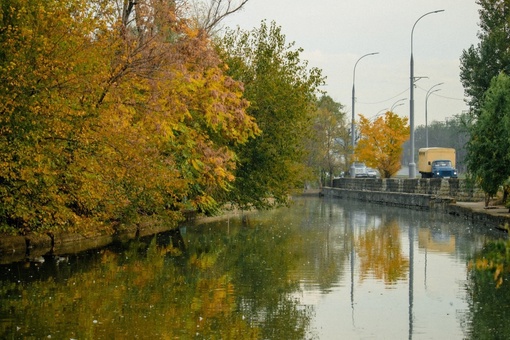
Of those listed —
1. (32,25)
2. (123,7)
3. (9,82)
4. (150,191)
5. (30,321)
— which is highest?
(123,7)

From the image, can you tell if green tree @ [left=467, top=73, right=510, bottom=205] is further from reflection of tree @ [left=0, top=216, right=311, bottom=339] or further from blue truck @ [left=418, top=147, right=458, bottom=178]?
blue truck @ [left=418, top=147, right=458, bottom=178]

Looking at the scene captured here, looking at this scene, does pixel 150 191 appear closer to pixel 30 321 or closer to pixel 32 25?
pixel 32 25

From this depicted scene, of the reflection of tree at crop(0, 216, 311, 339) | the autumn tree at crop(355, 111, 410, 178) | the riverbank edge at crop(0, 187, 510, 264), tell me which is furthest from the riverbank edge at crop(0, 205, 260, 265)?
the autumn tree at crop(355, 111, 410, 178)

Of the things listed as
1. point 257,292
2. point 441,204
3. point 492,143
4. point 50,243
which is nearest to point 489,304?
point 257,292

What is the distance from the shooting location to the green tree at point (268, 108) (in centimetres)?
4594

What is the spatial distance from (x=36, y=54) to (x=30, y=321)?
9973mm

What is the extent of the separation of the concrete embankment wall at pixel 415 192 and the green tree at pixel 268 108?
31.6 ft

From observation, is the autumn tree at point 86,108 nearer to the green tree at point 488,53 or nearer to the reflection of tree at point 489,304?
the reflection of tree at point 489,304

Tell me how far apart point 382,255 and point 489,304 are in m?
10.7

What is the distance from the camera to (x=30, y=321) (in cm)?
1461

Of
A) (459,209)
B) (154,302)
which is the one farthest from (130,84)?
(459,209)

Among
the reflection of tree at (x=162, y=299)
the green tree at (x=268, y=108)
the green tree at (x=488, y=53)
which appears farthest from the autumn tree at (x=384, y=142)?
the reflection of tree at (x=162, y=299)

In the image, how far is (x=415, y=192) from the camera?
234 ft

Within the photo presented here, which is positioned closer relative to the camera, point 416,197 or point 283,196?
point 283,196
